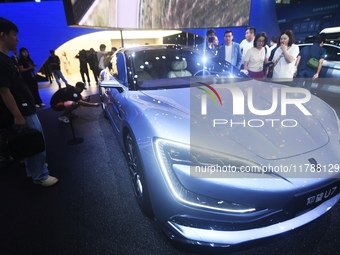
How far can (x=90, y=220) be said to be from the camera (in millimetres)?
1788

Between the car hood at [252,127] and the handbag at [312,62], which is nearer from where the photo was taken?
the car hood at [252,127]

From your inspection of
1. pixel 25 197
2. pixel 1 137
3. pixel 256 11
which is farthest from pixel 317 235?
pixel 256 11

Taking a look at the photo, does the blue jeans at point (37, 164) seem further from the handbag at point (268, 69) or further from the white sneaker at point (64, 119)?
the handbag at point (268, 69)

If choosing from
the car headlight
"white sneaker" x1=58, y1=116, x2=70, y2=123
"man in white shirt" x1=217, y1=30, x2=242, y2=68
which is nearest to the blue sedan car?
the car headlight

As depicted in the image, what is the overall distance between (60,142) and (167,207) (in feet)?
9.53

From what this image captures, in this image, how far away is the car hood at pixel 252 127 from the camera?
49.4 inches

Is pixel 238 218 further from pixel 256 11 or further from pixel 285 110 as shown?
pixel 256 11

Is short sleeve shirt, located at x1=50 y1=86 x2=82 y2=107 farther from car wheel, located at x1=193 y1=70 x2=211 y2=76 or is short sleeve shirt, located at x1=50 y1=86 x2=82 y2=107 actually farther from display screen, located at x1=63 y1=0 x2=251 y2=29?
display screen, located at x1=63 y1=0 x2=251 y2=29

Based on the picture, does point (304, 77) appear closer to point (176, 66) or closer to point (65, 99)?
point (176, 66)

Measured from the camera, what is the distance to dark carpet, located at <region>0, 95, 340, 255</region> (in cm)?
150

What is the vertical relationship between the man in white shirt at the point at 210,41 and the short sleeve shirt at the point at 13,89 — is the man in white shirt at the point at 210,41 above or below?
above

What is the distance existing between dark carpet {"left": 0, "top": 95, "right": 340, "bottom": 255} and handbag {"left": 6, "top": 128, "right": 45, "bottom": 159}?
522mm

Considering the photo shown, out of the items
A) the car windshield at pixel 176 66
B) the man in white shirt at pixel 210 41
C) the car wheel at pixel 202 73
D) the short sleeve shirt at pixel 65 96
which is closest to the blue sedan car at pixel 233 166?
the car windshield at pixel 176 66
